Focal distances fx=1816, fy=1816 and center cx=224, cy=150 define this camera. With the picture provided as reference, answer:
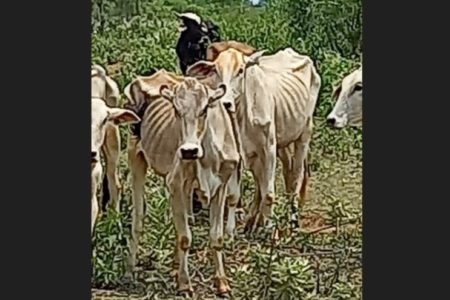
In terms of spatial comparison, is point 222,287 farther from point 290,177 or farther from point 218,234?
point 290,177

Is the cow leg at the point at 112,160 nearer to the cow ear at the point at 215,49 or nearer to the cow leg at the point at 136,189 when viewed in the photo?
the cow leg at the point at 136,189

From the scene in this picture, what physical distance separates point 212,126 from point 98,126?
1.13 feet

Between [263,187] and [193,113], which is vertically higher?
[193,113]

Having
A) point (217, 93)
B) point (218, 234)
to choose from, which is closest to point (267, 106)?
point (217, 93)

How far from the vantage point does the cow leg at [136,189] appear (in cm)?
553

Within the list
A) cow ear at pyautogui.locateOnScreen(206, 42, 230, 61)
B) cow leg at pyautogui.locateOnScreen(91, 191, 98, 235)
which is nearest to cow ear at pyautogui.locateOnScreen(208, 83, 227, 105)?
cow ear at pyautogui.locateOnScreen(206, 42, 230, 61)

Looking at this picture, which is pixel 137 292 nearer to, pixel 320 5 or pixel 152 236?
pixel 152 236

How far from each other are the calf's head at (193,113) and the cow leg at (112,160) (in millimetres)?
222

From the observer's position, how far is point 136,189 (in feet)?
18.2

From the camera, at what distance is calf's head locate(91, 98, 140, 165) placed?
5438 mm

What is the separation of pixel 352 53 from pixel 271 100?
29cm

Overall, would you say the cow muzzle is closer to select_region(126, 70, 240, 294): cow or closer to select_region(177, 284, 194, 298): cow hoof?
select_region(126, 70, 240, 294): cow

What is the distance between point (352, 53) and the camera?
5484 mm

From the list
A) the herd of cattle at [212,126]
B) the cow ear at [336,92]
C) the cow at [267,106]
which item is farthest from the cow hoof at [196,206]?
the cow ear at [336,92]
